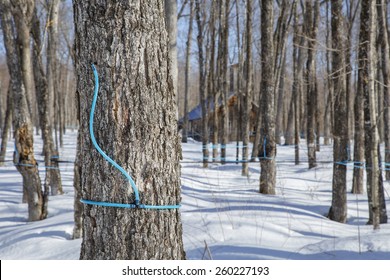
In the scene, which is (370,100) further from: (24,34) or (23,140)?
(24,34)

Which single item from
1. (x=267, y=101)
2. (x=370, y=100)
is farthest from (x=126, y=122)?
(x=267, y=101)

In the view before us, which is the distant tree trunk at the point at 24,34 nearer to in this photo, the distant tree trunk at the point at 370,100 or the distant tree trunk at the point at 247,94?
the distant tree trunk at the point at 370,100

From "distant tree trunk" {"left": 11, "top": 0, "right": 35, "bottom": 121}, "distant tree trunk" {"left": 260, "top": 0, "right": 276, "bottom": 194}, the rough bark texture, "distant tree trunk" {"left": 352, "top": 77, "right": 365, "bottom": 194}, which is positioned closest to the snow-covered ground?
"distant tree trunk" {"left": 352, "top": 77, "right": 365, "bottom": 194}

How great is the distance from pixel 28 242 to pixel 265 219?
3.06 metres

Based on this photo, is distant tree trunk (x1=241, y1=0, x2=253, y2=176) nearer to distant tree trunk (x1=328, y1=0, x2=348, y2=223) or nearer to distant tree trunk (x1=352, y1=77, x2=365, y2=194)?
distant tree trunk (x1=352, y1=77, x2=365, y2=194)

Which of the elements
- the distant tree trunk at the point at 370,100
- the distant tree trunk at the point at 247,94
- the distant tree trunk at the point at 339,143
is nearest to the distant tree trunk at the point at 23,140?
the distant tree trunk at the point at 339,143

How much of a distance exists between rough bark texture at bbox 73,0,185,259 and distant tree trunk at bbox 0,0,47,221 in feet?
15.2

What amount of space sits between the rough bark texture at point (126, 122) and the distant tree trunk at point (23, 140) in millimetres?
4645

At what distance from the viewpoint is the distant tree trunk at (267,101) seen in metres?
7.85

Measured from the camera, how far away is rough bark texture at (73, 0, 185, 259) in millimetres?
1859

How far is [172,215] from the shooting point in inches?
79.0

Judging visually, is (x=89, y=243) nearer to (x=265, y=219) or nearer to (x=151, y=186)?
(x=151, y=186)

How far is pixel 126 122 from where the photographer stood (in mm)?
1856

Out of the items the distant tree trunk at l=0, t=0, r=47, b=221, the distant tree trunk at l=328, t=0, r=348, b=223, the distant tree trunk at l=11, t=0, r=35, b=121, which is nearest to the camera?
the distant tree trunk at l=328, t=0, r=348, b=223
